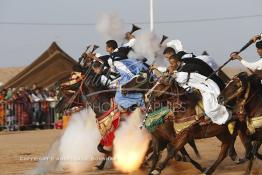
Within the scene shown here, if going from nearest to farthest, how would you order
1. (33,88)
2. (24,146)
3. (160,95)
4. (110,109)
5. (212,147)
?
(160,95)
(110,109)
(212,147)
(24,146)
(33,88)

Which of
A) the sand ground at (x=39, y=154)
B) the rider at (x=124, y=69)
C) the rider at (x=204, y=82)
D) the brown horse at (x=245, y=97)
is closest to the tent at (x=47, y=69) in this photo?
the sand ground at (x=39, y=154)

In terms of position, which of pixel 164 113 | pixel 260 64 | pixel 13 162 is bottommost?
pixel 13 162

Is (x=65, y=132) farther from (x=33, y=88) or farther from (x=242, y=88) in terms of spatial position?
(x=33, y=88)

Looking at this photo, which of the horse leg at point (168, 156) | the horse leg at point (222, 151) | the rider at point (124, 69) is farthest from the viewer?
the rider at point (124, 69)

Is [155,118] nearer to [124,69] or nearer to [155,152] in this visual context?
[155,152]

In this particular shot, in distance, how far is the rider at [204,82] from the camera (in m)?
11.7

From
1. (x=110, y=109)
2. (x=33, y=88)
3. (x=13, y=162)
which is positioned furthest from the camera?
(x=33, y=88)

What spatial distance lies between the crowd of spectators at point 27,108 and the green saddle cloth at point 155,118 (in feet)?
47.7

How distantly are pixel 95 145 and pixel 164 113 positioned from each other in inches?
101

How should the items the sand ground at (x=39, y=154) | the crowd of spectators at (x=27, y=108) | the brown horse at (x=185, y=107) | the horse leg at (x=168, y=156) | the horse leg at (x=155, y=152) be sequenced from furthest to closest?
the crowd of spectators at (x=27, y=108) < the sand ground at (x=39, y=154) < the horse leg at (x=155, y=152) < the horse leg at (x=168, y=156) < the brown horse at (x=185, y=107)

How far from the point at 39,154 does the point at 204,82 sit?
7.26 metres

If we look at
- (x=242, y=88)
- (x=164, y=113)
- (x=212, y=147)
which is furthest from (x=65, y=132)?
(x=212, y=147)

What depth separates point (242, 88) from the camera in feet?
39.3

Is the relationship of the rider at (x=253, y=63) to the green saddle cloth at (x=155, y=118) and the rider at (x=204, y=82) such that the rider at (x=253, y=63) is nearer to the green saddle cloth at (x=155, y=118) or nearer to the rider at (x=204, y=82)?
the rider at (x=204, y=82)
